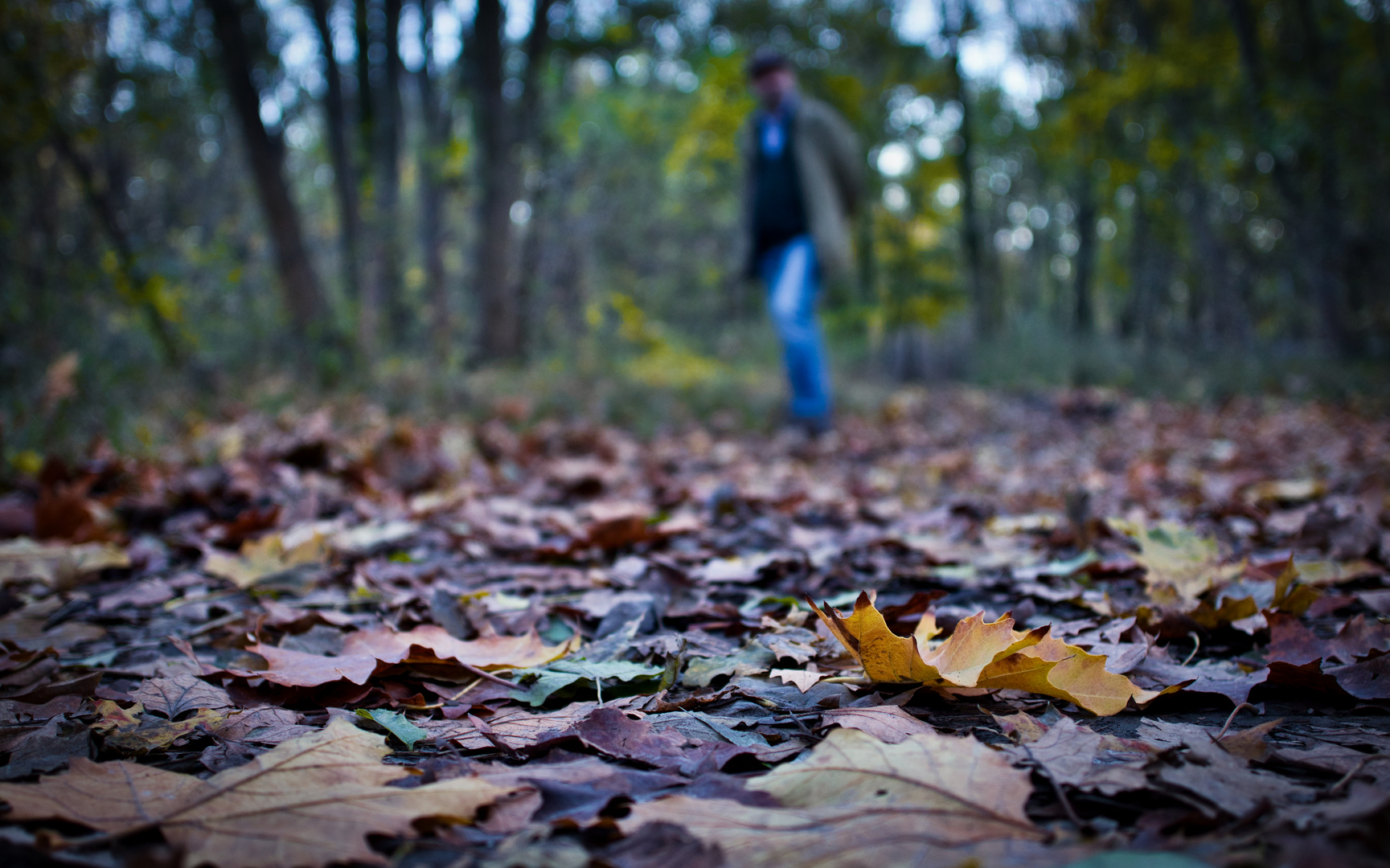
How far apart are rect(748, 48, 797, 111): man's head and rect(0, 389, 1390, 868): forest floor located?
408cm

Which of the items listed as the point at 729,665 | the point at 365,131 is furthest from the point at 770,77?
the point at 729,665

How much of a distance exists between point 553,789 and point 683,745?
0.20 m

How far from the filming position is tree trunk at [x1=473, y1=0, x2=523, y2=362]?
7840 mm

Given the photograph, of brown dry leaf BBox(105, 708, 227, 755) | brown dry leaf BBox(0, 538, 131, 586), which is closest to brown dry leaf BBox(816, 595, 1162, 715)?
brown dry leaf BBox(105, 708, 227, 755)

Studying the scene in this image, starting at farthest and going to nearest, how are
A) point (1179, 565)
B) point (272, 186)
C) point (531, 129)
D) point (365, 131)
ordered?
point (531, 129) → point (365, 131) → point (272, 186) → point (1179, 565)

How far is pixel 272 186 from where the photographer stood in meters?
6.21

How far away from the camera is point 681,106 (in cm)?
1370

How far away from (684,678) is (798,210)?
5.16 metres

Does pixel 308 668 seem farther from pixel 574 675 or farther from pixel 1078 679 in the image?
pixel 1078 679

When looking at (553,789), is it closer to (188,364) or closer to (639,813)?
(639,813)

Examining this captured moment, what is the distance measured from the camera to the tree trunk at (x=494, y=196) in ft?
25.7

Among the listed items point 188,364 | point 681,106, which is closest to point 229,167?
point 681,106

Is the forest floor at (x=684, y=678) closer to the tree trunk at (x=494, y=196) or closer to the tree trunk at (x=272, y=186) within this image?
the tree trunk at (x=272, y=186)

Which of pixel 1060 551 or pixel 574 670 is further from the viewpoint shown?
pixel 1060 551
